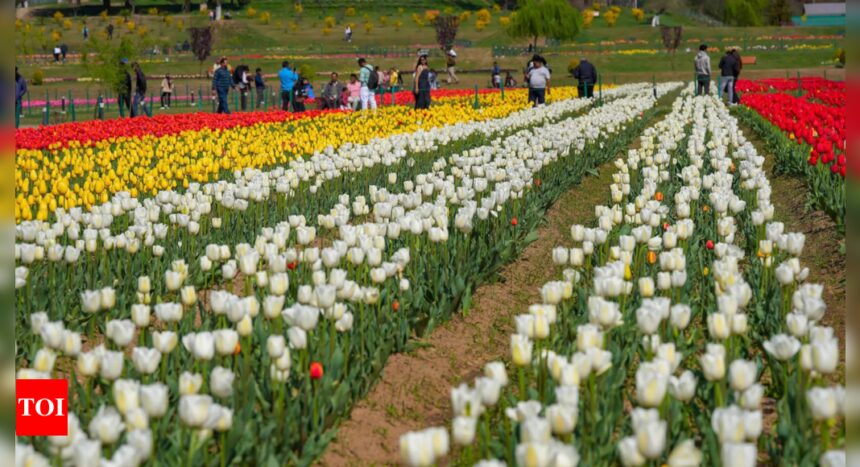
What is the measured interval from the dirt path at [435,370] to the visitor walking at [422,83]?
16.3 metres

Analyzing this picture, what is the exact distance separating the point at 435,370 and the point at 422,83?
2020 centimetres

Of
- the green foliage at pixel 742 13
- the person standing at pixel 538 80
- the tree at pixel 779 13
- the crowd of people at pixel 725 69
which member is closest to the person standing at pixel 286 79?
the person standing at pixel 538 80

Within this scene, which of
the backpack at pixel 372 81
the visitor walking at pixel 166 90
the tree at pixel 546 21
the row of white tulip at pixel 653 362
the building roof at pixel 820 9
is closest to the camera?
the row of white tulip at pixel 653 362

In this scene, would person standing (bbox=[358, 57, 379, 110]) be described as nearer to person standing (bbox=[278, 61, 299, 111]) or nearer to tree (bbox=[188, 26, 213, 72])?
person standing (bbox=[278, 61, 299, 111])

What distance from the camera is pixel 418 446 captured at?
10.2ft

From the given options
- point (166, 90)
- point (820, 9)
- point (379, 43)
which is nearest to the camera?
point (166, 90)

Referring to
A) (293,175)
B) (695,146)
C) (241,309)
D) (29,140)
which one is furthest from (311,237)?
(29,140)

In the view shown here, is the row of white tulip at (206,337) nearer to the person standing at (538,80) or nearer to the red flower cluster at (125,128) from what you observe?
the red flower cluster at (125,128)

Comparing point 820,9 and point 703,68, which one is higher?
point 820,9

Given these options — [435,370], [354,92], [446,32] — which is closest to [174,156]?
[435,370]

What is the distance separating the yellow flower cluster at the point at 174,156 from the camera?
10.1 m

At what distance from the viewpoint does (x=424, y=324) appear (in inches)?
268

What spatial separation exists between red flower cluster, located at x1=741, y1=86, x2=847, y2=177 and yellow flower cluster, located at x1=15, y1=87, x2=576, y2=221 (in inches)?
240

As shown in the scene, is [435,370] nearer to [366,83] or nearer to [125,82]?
[366,83]
